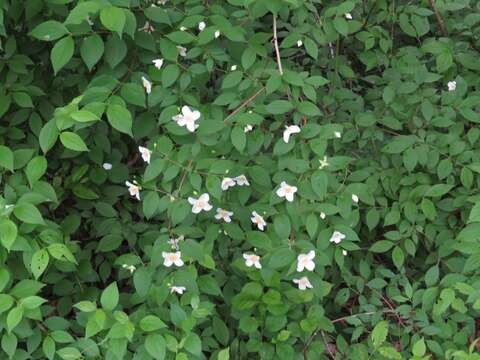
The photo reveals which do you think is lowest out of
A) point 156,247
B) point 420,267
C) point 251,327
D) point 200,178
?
point 420,267

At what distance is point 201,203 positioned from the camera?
2.31 metres

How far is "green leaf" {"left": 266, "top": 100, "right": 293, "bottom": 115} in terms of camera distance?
7.47 ft

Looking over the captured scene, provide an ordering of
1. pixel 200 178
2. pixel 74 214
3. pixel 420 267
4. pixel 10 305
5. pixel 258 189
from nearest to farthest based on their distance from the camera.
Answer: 1. pixel 10 305
2. pixel 200 178
3. pixel 258 189
4. pixel 74 214
5. pixel 420 267

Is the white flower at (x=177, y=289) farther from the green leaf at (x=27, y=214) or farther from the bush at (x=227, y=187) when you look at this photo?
the green leaf at (x=27, y=214)

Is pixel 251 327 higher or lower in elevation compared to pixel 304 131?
lower

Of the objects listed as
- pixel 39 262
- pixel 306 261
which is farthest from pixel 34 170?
pixel 306 261

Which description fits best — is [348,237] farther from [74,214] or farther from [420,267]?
[74,214]

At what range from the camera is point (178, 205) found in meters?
2.25

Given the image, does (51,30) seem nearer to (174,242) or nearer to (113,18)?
(113,18)

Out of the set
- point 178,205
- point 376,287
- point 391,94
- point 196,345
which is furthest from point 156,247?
point 391,94

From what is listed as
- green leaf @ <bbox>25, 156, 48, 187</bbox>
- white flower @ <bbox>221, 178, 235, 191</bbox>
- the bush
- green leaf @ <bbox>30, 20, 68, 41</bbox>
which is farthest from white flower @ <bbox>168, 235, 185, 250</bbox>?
green leaf @ <bbox>30, 20, 68, 41</bbox>

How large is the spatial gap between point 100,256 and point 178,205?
682mm

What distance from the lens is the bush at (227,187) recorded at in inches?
87.0

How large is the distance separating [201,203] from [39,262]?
0.57 m
